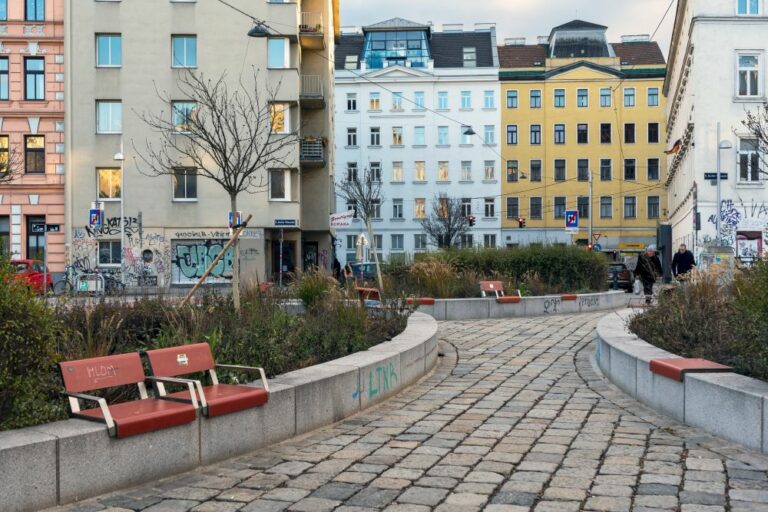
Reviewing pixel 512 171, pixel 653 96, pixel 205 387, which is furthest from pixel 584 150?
pixel 205 387

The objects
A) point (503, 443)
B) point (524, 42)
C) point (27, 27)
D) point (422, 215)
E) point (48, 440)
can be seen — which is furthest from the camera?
point (524, 42)

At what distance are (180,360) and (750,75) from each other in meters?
40.1

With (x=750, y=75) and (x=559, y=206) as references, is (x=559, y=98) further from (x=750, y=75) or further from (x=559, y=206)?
(x=750, y=75)

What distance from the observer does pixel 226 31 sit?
4144 cm

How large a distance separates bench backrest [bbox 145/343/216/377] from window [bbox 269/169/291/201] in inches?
1362

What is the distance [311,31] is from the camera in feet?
145

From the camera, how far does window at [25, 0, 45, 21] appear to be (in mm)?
40531

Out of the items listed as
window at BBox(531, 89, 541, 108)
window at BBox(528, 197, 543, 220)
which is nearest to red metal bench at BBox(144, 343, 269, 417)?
window at BBox(528, 197, 543, 220)

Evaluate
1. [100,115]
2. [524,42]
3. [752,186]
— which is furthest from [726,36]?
[524,42]

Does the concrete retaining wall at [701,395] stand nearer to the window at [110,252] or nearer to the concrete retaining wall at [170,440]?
the concrete retaining wall at [170,440]

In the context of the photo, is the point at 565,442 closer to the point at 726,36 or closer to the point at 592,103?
the point at 726,36

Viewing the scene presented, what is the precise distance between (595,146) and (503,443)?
231ft

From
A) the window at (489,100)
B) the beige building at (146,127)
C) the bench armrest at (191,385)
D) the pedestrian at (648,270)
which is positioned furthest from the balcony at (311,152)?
the bench armrest at (191,385)

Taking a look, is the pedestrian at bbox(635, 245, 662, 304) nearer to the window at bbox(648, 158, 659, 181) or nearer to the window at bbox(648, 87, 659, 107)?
the window at bbox(648, 158, 659, 181)
